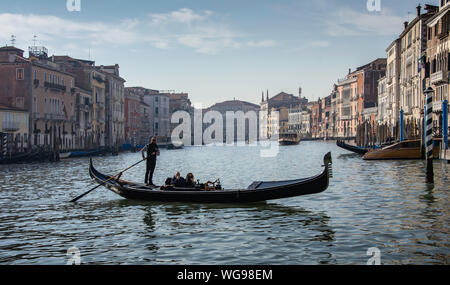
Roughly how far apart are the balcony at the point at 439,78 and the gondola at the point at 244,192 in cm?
2052

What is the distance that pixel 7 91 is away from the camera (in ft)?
130

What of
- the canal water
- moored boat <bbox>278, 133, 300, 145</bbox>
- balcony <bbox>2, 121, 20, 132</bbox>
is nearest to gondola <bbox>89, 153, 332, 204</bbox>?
the canal water

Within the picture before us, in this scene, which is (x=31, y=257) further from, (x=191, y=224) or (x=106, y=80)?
(x=106, y=80)

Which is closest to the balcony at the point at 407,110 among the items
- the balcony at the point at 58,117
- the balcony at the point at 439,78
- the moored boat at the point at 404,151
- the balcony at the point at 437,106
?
the balcony at the point at 439,78

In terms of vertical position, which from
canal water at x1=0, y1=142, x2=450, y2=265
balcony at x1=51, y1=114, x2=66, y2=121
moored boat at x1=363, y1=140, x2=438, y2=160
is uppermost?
balcony at x1=51, y1=114, x2=66, y2=121

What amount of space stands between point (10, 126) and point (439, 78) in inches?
1054

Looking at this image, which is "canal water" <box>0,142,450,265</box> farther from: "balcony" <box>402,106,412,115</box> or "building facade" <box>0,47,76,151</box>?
"balcony" <box>402,106,412,115</box>

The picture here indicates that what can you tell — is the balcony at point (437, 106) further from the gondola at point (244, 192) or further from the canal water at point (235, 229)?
the gondola at point (244, 192)

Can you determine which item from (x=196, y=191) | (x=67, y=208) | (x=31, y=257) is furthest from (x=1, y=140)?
(x=31, y=257)

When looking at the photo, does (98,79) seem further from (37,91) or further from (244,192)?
(244,192)

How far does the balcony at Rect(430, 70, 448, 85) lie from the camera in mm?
30270

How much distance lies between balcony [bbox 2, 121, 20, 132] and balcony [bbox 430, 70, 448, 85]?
26.5 meters
